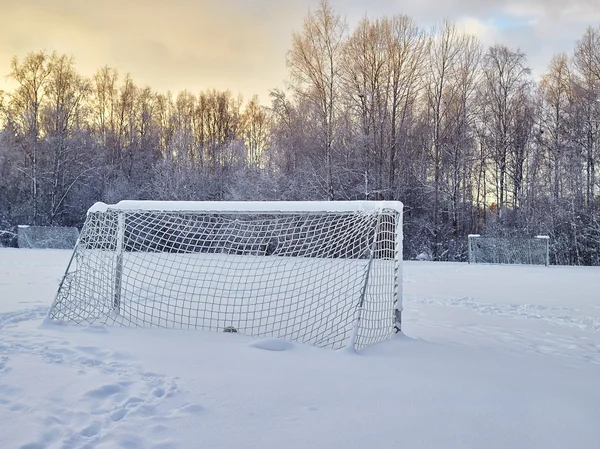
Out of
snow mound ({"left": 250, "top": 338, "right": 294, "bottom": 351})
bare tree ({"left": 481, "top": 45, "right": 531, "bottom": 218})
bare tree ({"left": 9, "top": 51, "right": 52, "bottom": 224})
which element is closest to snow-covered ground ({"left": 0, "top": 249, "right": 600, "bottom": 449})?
snow mound ({"left": 250, "top": 338, "right": 294, "bottom": 351})

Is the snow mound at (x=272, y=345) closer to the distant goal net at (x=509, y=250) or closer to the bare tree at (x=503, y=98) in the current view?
the distant goal net at (x=509, y=250)

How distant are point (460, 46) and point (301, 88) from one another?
21.7 feet

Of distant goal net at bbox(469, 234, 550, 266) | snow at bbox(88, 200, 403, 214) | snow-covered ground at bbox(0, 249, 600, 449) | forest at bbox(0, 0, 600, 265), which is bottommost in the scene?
snow-covered ground at bbox(0, 249, 600, 449)

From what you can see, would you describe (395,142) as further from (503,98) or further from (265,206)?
(265,206)

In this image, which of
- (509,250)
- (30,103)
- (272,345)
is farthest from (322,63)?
(272,345)

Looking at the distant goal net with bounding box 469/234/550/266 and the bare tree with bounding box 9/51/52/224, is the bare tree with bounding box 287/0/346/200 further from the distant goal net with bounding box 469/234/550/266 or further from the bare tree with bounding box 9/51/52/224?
the bare tree with bounding box 9/51/52/224

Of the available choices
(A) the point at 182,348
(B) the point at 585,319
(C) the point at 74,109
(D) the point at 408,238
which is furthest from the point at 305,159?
(A) the point at 182,348

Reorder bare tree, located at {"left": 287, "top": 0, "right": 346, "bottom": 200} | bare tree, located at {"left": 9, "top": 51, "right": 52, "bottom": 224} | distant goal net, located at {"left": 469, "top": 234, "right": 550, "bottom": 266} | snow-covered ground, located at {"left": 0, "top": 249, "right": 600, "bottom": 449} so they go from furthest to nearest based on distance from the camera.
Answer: bare tree, located at {"left": 9, "top": 51, "right": 52, "bottom": 224}
bare tree, located at {"left": 287, "top": 0, "right": 346, "bottom": 200}
distant goal net, located at {"left": 469, "top": 234, "right": 550, "bottom": 266}
snow-covered ground, located at {"left": 0, "top": 249, "right": 600, "bottom": 449}

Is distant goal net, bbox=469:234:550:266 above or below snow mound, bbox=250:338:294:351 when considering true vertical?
above

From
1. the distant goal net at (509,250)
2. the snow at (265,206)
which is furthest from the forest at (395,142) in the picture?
the snow at (265,206)

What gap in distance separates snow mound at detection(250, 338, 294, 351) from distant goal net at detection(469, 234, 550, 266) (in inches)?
438

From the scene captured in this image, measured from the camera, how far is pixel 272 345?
323 cm

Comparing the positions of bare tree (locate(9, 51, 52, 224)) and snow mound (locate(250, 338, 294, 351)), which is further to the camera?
bare tree (locate(9, 51, 52, 224))

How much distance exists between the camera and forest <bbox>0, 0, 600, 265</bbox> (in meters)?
15.9
